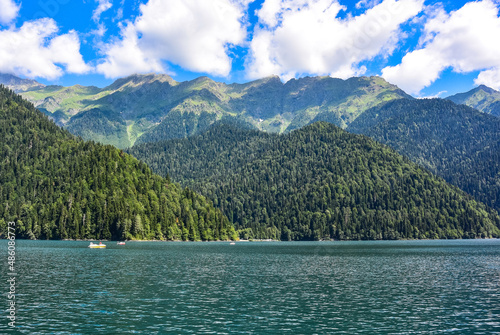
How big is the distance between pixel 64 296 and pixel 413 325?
4713cm

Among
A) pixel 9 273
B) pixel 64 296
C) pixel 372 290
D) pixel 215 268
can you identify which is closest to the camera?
pixel 64 296

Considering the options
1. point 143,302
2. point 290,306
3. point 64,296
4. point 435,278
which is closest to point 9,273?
point 64,296

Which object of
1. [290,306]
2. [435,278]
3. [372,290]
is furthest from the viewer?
[435,278]

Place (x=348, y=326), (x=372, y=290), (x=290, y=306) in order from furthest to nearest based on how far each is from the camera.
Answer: (x=372, y=290)
(x=290, y=306)
(x=348, y=326)

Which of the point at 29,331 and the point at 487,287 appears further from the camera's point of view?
the point at 487,287

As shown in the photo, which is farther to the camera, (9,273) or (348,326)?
(9,273)

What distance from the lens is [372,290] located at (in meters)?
71.4

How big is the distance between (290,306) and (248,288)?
16464 millimetres

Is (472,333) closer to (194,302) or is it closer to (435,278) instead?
(194,302)

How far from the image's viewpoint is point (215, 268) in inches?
4090

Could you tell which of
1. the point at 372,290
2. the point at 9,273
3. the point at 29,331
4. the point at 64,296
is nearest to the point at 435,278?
the point at 372,290

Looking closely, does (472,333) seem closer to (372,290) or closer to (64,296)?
(372,290)

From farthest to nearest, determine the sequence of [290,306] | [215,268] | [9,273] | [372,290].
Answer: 1. [215,268]
2. [9,273]
3. [372,290]
4. [290,306]

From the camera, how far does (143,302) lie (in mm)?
58062
